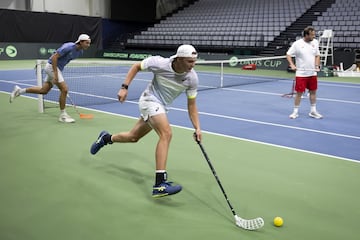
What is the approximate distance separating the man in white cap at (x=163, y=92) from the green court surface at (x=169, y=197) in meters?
0.34

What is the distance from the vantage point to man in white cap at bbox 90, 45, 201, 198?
13.8ft

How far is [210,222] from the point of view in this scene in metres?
3.83

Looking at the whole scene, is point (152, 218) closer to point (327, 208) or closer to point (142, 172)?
point (142, 172)

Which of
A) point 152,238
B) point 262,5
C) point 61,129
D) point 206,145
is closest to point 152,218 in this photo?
point 152,238

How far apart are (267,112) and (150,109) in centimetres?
569

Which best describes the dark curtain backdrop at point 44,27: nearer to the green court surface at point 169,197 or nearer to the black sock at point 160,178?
the green court surface at point 169,197

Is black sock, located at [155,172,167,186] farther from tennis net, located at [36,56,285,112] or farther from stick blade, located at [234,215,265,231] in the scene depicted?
tennis net, located at [36,56,285,112]

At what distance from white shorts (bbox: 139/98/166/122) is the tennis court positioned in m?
0.89

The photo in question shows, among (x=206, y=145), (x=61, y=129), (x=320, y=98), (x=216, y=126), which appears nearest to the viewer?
(x=206, y=145)

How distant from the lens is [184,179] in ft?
16.4

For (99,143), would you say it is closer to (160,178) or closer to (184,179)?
(184,179)

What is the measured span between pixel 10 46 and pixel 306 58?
910 inches

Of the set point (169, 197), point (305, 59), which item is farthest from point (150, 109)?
point (305, 59)

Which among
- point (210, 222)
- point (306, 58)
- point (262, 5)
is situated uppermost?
point (262, 5)
